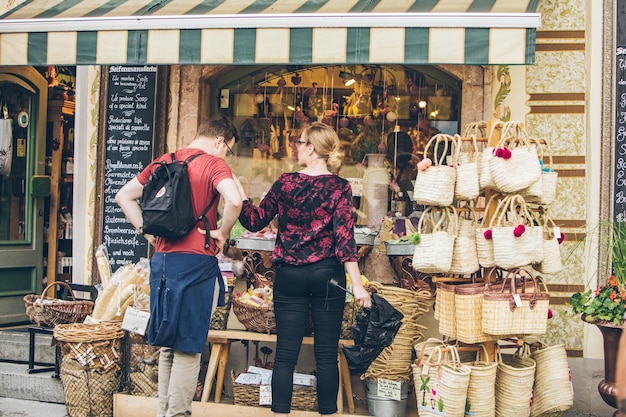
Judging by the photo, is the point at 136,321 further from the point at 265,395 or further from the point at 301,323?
the point at 301,323

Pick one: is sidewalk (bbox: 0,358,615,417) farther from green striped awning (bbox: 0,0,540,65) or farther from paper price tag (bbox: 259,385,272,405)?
green striped awning (bbox: 0,0,540,65)

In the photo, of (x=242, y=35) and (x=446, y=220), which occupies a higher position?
(x=242, y=35)

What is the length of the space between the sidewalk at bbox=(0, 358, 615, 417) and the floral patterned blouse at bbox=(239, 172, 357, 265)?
5.11 feet

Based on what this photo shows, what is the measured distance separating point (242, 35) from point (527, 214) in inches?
84.6

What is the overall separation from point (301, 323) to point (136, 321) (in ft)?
4.15

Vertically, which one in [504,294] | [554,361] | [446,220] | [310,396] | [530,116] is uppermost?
[530,116]

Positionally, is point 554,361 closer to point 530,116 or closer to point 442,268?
point 442,268

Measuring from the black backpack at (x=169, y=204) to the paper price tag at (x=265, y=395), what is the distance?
133 cm

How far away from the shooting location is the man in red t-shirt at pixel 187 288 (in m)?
4.75

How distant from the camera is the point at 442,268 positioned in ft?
16.2

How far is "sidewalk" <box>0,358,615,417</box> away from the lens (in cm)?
596

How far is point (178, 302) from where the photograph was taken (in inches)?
187

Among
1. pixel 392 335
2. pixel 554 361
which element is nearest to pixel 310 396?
pixel 392 335

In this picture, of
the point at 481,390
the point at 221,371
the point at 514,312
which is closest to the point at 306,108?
the point at 221,371
